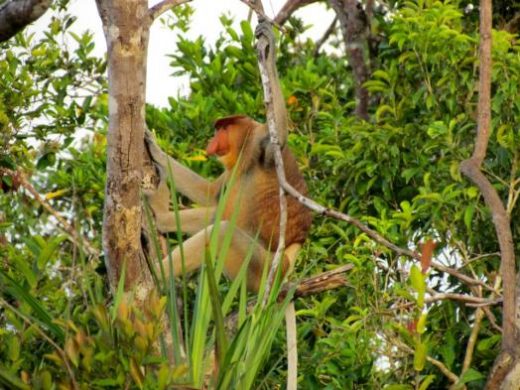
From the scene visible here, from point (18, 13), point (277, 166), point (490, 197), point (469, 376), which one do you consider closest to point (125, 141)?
point (18, 13)

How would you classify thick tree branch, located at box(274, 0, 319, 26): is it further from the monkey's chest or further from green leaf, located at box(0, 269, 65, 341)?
green leaf, located at box(0, 269, 65, 341)

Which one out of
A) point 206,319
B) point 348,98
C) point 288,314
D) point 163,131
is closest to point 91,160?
point 163,131

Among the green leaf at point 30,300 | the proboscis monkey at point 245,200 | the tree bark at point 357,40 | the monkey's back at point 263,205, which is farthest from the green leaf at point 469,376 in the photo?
the tree bark at point 357,40

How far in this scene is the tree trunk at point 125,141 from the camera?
351 cm

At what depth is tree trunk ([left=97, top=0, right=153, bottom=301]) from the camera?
3.51 m

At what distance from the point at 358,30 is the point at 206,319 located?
3592 mm

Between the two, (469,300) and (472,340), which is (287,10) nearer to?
(472,340)

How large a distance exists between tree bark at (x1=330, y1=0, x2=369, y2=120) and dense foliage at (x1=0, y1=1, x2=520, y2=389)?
0.33ft

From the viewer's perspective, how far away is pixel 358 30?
668cm

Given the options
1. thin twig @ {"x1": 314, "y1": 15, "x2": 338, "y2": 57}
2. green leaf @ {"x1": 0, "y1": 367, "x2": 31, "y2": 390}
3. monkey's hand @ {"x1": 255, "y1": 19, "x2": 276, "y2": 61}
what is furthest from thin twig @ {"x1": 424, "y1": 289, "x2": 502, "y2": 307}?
thin twig @ {"x1": 314, "y1": 15, "x2": 338, "y2": 57}

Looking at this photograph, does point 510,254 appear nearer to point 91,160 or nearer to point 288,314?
point 288,314

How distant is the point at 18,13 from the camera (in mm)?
3561

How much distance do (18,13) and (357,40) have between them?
327 cm

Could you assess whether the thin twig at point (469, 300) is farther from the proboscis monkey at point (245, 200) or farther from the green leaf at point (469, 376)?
the proboscis monkey at point (245, 200)
